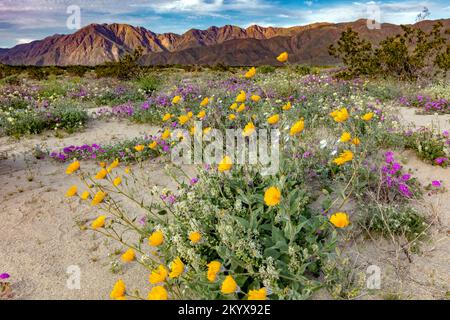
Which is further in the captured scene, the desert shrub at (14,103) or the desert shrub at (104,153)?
the desert shrub at (14,103)

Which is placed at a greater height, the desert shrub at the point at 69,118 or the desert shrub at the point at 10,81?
the desert shrub at the point at 10,81

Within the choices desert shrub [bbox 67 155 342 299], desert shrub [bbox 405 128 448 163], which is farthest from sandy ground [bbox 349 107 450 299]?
desert shrub [bbox 405 128 448 163]

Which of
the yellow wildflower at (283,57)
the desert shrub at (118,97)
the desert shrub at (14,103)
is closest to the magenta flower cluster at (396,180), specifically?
the yellow wildflower at (283,57)

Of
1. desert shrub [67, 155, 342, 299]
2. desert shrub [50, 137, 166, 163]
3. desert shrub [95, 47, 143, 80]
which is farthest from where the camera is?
desert shrub [95, 47, 143, 80]

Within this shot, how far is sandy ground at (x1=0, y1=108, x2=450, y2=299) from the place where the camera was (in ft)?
9.42

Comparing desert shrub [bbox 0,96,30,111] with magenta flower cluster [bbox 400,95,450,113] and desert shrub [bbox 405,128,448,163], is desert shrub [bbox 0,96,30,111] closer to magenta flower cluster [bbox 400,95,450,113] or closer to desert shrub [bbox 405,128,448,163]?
desert shrub [bbox 405,128,448,163]

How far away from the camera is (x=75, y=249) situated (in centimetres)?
358

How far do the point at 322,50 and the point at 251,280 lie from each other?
10205cm

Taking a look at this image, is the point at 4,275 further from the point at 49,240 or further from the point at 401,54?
the point at 401,54

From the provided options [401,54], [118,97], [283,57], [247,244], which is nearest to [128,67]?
[118,97]

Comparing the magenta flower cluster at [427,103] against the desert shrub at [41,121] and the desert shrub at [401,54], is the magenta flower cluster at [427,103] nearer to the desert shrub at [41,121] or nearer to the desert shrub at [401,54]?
the desert shrub at [401,54]

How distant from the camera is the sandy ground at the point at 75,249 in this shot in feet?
9.42
